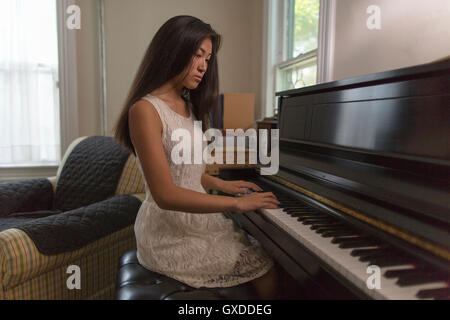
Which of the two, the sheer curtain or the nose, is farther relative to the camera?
the sheer curtain

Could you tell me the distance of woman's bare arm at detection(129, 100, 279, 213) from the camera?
3.50 ft

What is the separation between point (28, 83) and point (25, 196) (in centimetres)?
147

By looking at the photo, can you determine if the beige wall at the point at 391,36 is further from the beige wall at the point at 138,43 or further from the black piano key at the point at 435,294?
the beige wall at the point at 138,43

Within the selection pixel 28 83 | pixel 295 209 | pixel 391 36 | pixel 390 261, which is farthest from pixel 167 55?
pixel 28 83

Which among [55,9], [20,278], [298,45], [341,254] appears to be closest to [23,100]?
[55,9]

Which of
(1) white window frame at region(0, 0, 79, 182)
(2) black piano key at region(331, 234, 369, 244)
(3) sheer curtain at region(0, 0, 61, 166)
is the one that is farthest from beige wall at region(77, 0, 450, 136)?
(2) black piano key at region(331, 234, 369, 244)

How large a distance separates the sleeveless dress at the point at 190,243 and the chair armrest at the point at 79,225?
0.46 metres

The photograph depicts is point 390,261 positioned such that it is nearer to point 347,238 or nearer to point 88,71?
point 347,238

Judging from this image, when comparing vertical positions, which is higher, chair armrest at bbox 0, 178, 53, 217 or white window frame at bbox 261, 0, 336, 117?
white window frame at bbox 261, 0, 336, 117

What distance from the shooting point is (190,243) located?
1.17 meters

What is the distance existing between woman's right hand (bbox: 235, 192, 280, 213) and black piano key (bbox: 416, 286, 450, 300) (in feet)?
1.82

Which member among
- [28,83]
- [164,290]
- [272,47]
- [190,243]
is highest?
[272,47]

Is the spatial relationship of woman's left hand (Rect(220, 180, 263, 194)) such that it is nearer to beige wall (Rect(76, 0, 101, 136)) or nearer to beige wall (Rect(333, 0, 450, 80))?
beige wall (Rect(333, 0, 450, 80))
